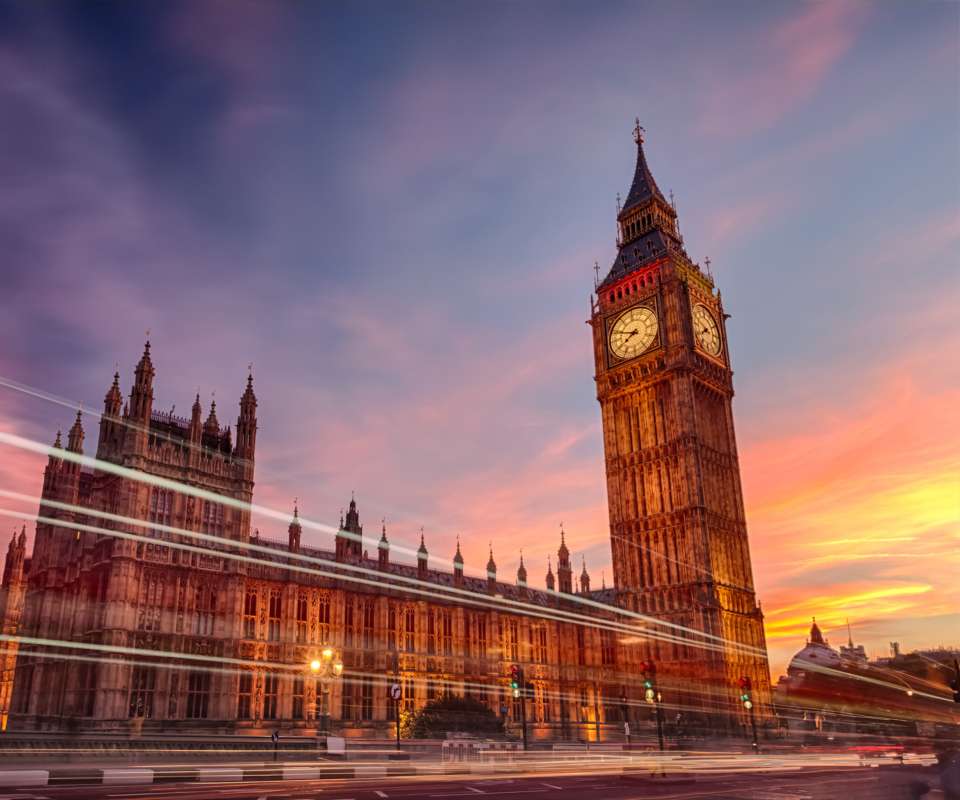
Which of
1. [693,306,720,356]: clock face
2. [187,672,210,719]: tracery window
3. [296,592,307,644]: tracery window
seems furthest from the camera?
[693,306,720,356]: clock face

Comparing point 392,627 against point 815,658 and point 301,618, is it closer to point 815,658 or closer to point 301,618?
point 301,618

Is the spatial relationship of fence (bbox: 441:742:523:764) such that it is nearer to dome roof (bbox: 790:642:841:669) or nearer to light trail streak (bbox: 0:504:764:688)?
light trail streak (bbox: 0:504:764:688)

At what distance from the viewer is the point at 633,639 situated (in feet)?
233

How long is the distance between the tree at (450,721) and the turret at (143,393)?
27845mm

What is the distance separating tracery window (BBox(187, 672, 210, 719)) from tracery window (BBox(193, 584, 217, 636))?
262cm

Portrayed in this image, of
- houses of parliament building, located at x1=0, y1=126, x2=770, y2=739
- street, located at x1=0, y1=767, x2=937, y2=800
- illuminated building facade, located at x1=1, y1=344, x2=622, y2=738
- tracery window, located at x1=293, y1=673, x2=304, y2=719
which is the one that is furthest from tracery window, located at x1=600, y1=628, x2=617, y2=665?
street, located at x1=0, y1=767, x2=937, y2=800

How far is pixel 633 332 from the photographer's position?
3184 inches

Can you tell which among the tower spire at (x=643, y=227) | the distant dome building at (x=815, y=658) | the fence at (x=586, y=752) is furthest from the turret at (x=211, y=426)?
the distant dome building at (x=815, y=658)

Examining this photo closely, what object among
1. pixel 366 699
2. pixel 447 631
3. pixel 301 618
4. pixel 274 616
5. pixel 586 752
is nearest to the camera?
pixel 586 752

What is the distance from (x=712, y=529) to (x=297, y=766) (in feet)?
173

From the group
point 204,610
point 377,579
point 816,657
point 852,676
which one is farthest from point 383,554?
point 816,657

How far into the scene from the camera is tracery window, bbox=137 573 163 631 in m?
44.5

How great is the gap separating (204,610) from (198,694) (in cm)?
517

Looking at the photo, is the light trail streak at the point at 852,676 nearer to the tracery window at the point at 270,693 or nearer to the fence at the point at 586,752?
the fence at the point at 586,752
